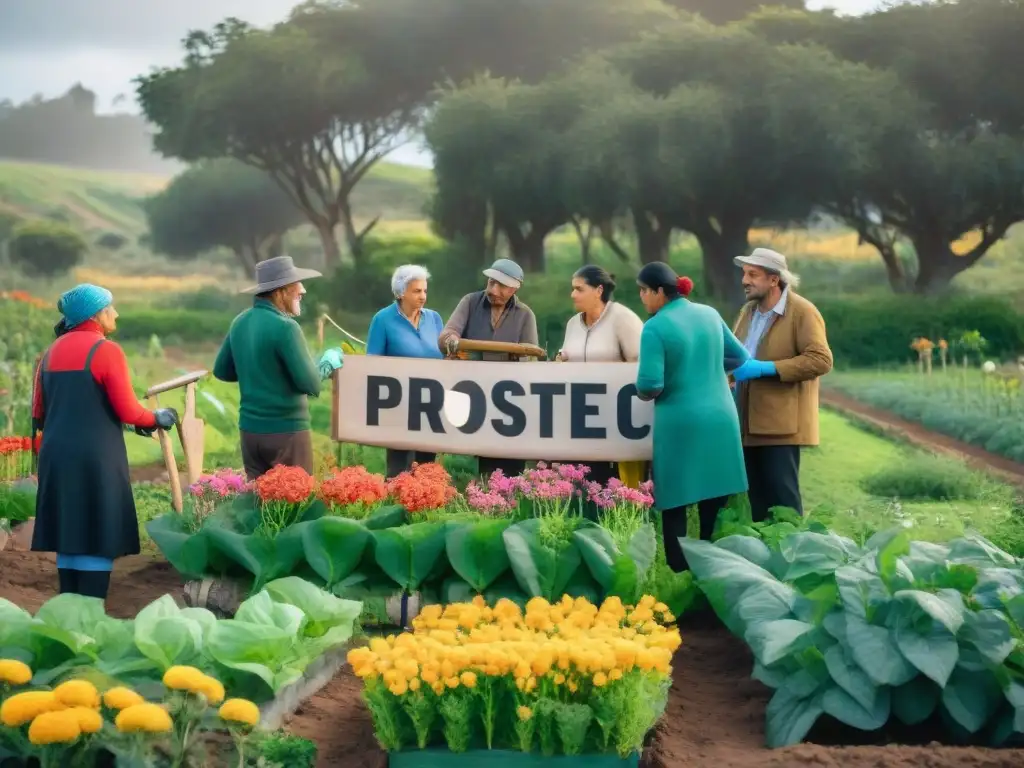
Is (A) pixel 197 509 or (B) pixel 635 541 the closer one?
(B) pixel 635 541

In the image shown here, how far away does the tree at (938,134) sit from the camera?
16094 mm

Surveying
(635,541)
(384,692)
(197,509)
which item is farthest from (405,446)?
(384,692)

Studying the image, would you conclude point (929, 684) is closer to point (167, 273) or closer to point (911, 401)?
point (911, 401)

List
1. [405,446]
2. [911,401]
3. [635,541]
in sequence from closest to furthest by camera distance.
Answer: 1. [635,541]
2. [405,446]
3. [911,401]

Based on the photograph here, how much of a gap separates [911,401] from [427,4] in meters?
8.68

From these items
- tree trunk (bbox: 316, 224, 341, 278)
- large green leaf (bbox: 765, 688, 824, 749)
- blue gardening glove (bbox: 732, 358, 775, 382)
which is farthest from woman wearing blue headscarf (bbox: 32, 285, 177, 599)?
tree trunk (bbox: 316, 224, 341, 278)

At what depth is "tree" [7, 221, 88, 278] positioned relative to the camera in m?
16.8

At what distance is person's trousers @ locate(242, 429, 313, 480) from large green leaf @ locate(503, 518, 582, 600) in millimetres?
1401

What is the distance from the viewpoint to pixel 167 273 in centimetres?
1811

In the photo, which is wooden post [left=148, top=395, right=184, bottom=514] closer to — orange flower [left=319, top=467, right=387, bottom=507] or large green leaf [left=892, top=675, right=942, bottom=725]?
orange flower [left=319, top=467, right=387, bottom=507]

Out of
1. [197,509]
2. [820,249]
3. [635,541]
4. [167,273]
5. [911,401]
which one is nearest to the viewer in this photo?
[635,541]

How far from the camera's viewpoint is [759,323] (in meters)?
6.45

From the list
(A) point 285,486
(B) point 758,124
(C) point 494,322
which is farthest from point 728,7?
(A) point 285,486

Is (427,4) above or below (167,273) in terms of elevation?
above
